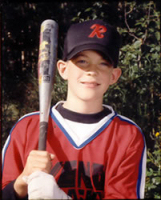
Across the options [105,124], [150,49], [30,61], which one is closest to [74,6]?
[30,61]

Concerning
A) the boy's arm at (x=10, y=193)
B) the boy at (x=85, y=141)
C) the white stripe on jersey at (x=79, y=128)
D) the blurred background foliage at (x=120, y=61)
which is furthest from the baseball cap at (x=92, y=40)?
the boy's arm at (x=10, y=193)

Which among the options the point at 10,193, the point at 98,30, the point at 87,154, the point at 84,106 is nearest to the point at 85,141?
the point at 87,154

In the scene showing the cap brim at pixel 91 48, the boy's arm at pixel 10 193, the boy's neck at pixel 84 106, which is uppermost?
the cap brim at pixel 91 48

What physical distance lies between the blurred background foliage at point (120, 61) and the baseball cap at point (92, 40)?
14cm

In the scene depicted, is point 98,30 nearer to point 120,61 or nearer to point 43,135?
point 120,61

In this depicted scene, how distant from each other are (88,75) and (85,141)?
31 cm

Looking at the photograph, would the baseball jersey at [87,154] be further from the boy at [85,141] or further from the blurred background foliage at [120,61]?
the blurred background foliage at [120,61]

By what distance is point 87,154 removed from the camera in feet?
4.56

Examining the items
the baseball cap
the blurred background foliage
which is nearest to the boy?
the baseball cap

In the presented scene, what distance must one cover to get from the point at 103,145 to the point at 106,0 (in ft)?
2.74

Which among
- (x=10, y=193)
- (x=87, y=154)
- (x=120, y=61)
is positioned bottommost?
(x=10, y=193)

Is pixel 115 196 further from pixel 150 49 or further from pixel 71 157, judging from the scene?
pixel 150 49

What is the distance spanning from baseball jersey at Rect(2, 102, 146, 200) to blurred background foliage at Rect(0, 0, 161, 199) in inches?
8.8

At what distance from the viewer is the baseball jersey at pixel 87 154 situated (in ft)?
4.54
